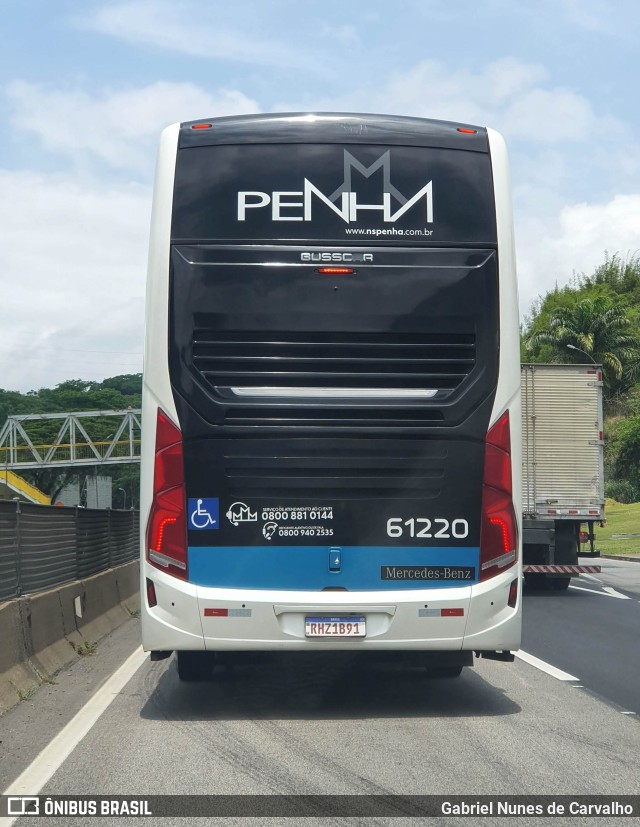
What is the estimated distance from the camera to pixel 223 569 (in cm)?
829

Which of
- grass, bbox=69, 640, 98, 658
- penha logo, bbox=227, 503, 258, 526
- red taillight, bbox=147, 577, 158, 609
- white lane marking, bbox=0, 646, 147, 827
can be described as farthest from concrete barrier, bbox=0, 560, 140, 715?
penha logo, bbox=227, 503, 258, 526

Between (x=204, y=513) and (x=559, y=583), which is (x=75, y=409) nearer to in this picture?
(x=559, y=583)

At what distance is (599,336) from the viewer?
71438 millimetres

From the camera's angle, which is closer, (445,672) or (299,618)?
(299,618)

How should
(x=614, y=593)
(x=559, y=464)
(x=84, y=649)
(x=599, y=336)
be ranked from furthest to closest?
1. (x=599, y=336)
2. (x=614, y=593)
3. (x=559, y=464)
4. (x=84, y=649)

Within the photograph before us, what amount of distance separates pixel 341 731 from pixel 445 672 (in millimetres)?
2746

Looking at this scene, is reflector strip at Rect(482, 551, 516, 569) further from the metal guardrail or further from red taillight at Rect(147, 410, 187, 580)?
the metal guardrail

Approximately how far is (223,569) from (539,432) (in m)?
13.5

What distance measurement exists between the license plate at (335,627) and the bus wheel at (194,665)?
1.21m

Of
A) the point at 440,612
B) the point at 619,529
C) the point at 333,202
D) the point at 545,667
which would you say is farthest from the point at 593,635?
the point at 619,529

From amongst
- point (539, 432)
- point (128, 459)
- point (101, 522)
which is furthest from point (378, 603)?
point (128, 459)

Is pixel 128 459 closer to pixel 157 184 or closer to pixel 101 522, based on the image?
pixel 101 522

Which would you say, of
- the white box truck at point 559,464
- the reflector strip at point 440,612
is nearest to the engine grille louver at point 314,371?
the reflector strip at point 440,612

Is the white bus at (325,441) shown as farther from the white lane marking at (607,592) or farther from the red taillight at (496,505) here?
the white lane marking at (607,592)
